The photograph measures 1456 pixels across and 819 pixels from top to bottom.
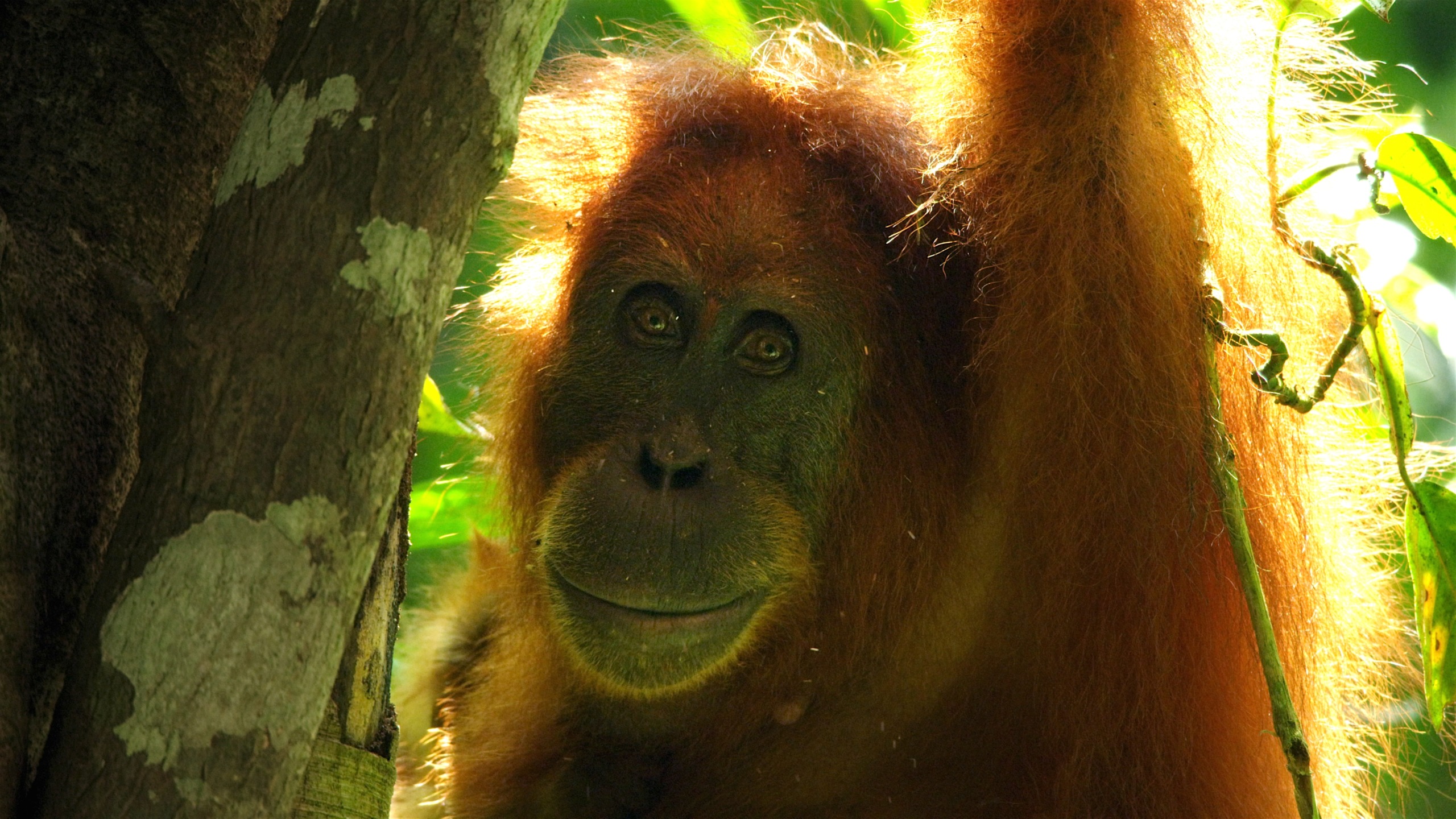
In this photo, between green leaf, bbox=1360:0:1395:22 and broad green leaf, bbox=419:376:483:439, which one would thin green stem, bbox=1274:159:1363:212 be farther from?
broad green leaf, bbox=419:376:483:439

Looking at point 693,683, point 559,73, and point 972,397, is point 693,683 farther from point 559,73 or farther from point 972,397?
point 559,73

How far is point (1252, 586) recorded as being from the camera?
2623 millimetres

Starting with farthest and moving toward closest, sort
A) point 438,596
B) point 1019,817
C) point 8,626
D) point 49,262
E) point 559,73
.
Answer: point 438,596 → point 559,73 → point 1019,817 → point 49,262 → point 8,626

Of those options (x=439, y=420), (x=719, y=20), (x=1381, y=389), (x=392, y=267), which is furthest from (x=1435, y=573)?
(x=719, y=20)

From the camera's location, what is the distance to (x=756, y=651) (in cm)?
345

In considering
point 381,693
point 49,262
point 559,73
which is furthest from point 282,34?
point 559,73

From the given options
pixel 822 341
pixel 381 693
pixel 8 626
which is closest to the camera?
pixel 8 626

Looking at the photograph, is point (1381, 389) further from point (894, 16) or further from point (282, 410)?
point (894, 16)

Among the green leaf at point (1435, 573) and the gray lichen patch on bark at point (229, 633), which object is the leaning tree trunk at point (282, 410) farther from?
the green leaf at point (1435, 573)

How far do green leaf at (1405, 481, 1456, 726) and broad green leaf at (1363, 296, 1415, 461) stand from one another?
139 mm

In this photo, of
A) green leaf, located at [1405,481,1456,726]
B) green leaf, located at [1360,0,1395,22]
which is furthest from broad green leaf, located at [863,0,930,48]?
green leaf, located at [1405,481,1456,726]

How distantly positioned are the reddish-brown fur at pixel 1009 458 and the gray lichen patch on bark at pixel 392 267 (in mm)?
1723

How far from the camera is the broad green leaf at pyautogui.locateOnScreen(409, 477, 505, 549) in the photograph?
4777mm

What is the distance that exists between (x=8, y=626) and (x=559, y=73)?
3100mm
